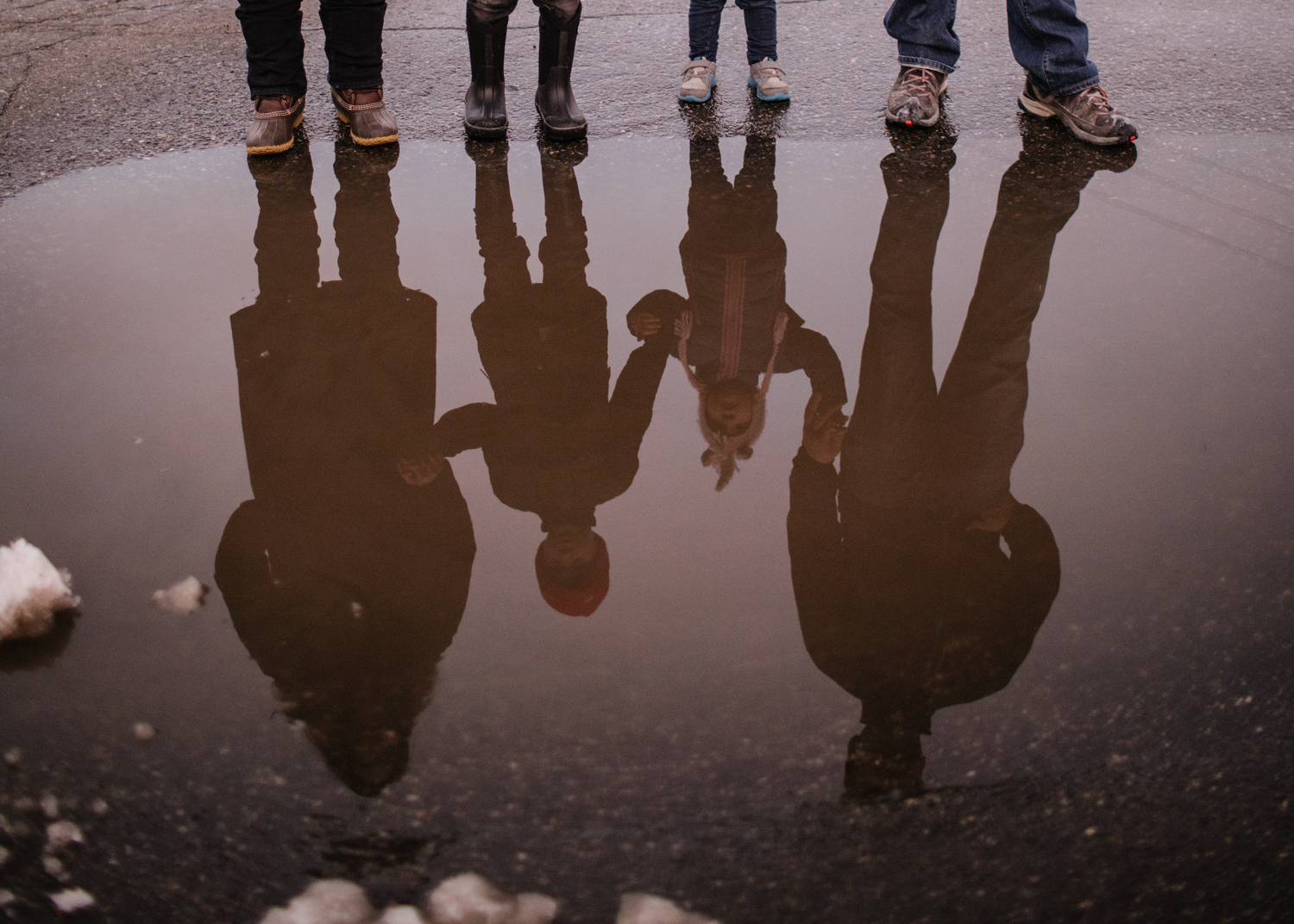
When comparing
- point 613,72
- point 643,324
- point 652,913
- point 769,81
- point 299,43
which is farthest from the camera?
point 613,72

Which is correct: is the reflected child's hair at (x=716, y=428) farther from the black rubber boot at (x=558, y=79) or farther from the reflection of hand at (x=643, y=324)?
the black rubber boot at (x=558, y=79)

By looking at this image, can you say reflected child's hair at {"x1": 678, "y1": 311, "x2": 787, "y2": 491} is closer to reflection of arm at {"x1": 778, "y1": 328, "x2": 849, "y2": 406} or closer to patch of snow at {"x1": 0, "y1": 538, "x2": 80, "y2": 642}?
reflection of arm at {"x1": 778, "y1": 328, "x2": 849, "y2": 406}

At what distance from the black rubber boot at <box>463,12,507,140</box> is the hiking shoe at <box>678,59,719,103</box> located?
66cm

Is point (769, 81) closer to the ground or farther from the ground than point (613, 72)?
closer to the ground

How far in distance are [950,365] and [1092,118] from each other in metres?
1.42

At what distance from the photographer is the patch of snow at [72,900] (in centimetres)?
116

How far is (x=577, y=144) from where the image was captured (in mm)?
3059

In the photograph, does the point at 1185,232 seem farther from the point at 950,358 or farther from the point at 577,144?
the point at 577,144

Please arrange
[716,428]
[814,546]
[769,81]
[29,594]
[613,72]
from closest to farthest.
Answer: [29,594] → [814,546] → [716,428] → [769,81] → [613,72]

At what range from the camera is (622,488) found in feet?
5.79

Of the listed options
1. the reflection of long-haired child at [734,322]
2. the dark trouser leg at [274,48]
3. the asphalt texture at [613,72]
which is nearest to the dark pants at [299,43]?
the dark trouser leg at [274,48]

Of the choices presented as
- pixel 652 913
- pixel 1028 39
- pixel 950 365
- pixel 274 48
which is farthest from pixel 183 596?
pixel 1028 39

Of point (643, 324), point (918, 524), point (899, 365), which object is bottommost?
point (918, 524)

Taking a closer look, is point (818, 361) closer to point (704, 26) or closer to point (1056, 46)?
point (1056, 46)
